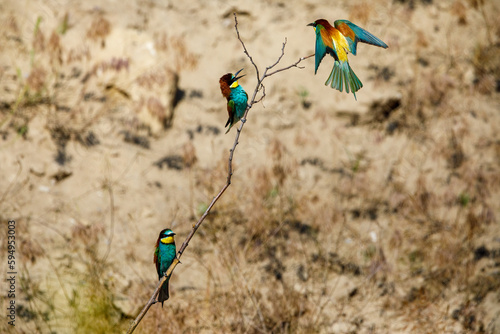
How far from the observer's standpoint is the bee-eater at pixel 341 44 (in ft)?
6.30

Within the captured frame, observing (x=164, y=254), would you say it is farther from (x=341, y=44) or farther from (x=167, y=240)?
(x=341, y=44)

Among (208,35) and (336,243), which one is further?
(208,35)

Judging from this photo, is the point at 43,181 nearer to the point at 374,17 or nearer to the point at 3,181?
the point at 3,181

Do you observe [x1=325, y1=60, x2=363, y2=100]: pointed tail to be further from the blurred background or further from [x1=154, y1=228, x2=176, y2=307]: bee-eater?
the blurred background

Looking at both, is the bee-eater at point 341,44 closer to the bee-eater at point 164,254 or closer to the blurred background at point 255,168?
the bee-eater at point 164,254

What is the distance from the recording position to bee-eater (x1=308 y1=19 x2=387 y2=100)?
1921 millimetres

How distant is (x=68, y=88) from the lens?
451 cm

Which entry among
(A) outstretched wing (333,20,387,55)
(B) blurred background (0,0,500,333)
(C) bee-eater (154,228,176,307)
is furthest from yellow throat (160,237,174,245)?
(A) outstretched wing (333,20,387,55)

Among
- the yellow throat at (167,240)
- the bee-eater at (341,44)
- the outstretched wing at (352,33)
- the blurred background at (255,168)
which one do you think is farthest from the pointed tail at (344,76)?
the blurred background at (255,168)

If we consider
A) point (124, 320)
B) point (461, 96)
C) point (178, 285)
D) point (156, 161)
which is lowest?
point (124, 320)

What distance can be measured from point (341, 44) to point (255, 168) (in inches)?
101

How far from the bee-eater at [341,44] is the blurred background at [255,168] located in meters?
1.92

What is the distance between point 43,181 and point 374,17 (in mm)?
3815

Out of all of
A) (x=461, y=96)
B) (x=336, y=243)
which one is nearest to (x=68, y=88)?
(x=336, y=243)
